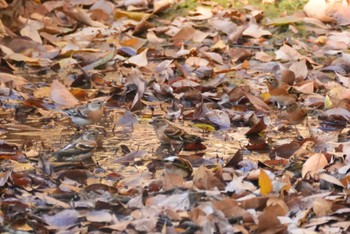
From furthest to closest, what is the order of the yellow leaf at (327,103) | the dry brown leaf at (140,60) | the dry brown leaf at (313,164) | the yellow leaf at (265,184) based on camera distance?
the dry brown leaf at (140,60), the yellow leaf at (327,103), the dry brown leaf at (313,164), the yellow leaf at (265,184)

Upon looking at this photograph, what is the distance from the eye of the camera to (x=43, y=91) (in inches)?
195

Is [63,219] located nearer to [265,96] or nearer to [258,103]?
[258,103]

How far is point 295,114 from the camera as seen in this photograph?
461 cm

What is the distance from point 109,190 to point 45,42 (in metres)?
2.83

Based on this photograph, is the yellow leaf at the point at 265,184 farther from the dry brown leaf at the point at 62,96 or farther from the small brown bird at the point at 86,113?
the dry brown leaf at the point at 62,96

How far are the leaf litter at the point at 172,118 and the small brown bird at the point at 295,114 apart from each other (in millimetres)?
14

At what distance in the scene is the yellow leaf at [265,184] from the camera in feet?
11.0

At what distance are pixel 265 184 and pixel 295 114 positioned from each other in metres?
1.31

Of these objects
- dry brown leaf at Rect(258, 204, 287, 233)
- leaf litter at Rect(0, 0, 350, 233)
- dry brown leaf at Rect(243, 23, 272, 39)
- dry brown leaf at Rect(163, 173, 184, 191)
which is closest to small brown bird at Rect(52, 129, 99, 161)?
leaf litter at Rect(0, 0, 350, 233)

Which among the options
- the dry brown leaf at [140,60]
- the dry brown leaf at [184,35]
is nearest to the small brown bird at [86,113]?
the dry brown leaf at [140,60]

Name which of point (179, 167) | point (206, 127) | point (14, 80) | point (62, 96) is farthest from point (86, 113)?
point (14, 80)

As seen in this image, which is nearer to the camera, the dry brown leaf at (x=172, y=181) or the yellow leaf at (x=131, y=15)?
the dry brown leaf at (x=172, y=181)

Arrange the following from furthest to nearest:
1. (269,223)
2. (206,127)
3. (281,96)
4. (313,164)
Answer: (281,96), (206,127), (313,164), (269,223)

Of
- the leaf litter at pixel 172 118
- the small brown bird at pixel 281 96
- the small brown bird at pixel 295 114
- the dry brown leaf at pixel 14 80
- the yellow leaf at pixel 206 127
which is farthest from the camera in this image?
the dry brown leaf at pixel 14 80
